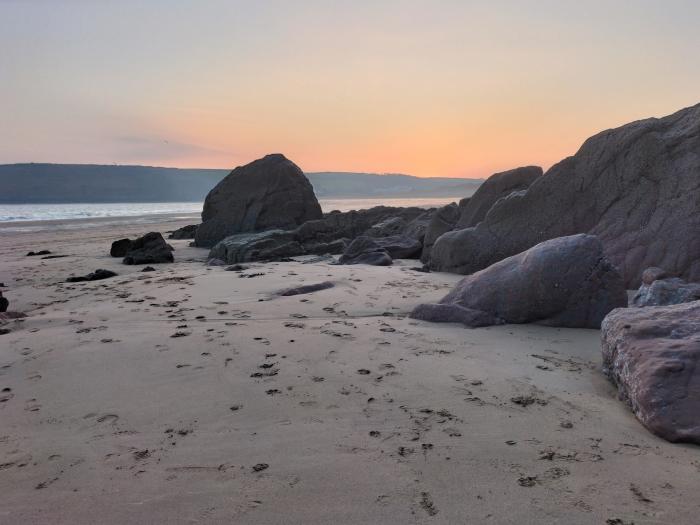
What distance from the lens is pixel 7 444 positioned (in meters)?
2.40

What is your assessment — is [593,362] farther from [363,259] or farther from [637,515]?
[363,259]

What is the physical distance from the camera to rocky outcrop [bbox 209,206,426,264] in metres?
10.1

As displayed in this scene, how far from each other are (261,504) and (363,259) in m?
7.24

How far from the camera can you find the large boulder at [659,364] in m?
2.36

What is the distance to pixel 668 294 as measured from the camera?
14.0 ft

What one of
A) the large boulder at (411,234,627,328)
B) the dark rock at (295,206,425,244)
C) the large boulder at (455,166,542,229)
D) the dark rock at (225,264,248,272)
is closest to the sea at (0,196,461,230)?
the dark rock at (295,206,425,244)

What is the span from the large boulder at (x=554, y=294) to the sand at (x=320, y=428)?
205mm

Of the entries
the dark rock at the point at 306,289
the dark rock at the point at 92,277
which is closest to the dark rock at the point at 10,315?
the dark rock at the point at 92,277

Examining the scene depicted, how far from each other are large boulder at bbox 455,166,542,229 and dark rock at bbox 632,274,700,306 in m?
5.17

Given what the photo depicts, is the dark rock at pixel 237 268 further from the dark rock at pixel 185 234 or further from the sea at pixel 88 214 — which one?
the sea at pixel 88 214

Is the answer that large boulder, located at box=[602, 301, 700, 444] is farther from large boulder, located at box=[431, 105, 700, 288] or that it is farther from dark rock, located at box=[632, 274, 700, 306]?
large boulder, located at box=[431, 105, 700, 288]

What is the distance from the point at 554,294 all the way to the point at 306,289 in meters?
2.81

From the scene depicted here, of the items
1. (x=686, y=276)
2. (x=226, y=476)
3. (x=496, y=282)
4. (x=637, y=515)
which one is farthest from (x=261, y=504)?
(x=686, y=276)

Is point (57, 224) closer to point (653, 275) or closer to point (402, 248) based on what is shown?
point (402, 248)
